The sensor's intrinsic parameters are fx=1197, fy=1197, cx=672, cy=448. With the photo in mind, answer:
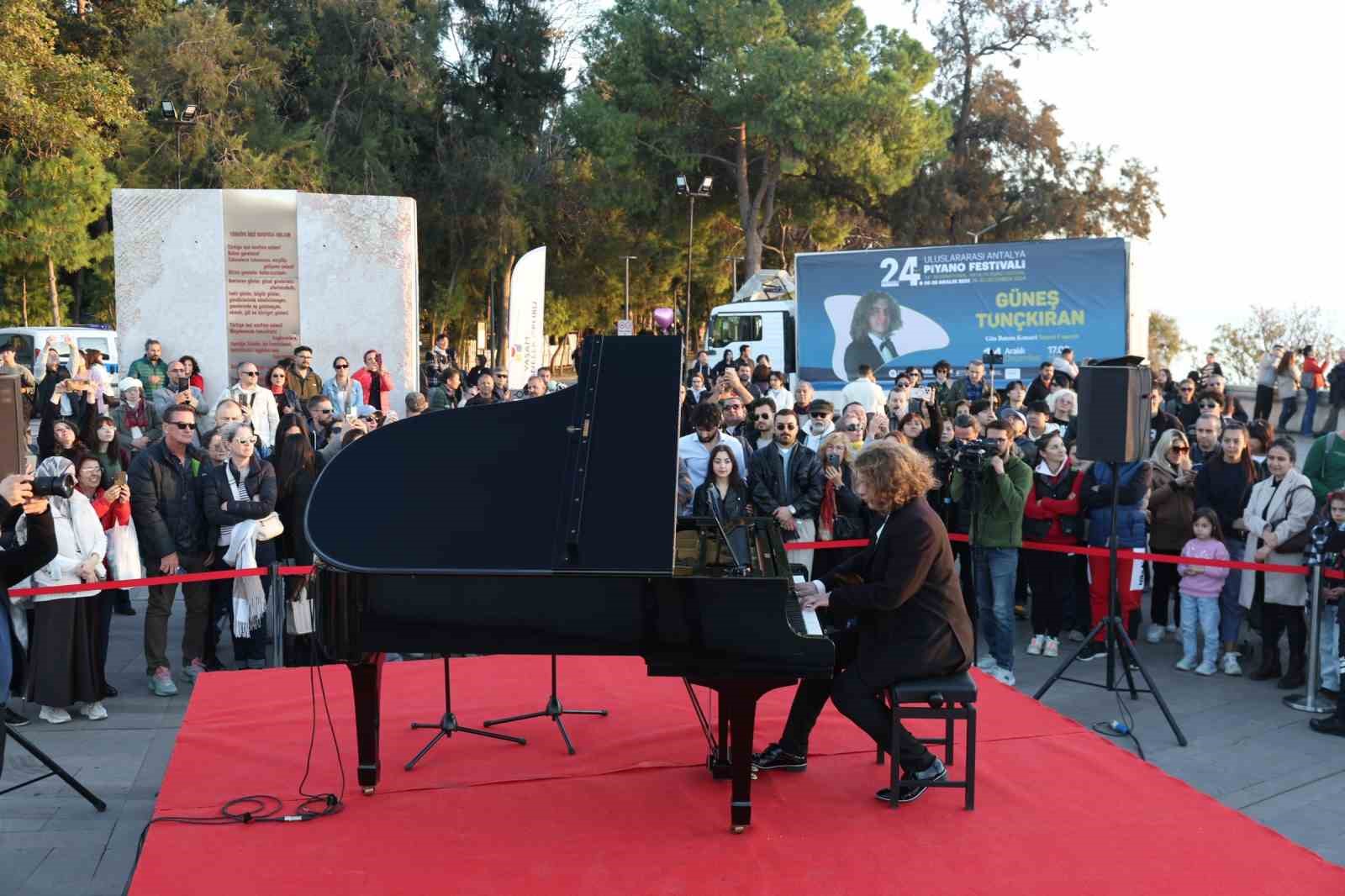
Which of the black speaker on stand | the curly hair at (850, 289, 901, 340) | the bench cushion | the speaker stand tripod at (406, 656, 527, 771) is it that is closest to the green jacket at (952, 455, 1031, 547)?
the black speaker on stand

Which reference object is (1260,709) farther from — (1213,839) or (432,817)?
(432,817)

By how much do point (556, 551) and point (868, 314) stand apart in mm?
16065

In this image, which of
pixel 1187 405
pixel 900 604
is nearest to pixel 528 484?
pixel 900 604

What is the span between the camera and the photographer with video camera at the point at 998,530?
8.23 m

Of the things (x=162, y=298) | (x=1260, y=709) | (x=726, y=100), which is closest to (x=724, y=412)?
(x=1260, y=709)

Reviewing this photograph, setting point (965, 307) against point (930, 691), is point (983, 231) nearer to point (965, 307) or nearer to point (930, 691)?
point (965, 307)

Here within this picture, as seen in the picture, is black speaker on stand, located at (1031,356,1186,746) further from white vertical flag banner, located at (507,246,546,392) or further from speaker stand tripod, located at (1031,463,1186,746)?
white vertical flag banner, located at (507,246,546,392)

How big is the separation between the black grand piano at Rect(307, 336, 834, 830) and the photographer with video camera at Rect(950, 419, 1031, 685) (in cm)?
333

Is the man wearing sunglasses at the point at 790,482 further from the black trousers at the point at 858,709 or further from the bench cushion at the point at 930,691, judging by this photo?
the bench cushion at the point at 930,691

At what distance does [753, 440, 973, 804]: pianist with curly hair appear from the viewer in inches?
215

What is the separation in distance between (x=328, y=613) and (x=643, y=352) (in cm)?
181

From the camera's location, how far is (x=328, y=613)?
5281mm

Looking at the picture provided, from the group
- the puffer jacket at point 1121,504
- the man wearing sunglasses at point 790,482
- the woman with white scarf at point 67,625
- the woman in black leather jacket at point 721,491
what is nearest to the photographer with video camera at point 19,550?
the woman with white scarf at point 67,625

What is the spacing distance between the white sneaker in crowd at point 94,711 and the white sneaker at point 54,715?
96 millimetres
